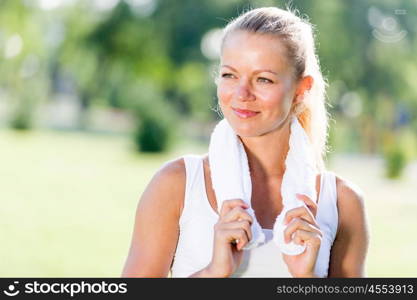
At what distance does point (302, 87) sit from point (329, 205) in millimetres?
342

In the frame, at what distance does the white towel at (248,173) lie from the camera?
1794 mm

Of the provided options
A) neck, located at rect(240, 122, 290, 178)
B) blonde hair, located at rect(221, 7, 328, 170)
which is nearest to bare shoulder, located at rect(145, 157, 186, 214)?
neck, located at rect(240, 122, 290, 178)

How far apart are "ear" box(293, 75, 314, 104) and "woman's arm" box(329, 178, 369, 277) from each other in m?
0.27

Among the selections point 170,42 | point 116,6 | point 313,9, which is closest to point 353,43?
point 313,9

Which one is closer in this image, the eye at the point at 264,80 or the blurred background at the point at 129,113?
the eye at the point at 264,80

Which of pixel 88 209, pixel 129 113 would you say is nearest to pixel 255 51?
pixel 88 209

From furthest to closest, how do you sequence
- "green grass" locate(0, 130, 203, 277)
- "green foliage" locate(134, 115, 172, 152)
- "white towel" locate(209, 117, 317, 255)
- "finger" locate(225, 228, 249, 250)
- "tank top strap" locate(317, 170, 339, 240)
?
"green foliage" locate(134, 115, 172, 152)
"green grass" locate(0, 130, 203, 277)
"tank top strap" locate(317, 170, 339, 240)
"white towel" locate(209, 117, 317, 255)
"finger" locate(225, 228, 249, 250)

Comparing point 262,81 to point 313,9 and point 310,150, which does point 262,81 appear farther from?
point 313,9

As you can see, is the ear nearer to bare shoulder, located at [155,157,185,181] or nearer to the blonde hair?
the blonde hair

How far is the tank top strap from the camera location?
195 cm

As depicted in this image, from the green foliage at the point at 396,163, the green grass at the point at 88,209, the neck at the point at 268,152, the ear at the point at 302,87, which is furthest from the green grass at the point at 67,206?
the green foliage at the point at 396,163

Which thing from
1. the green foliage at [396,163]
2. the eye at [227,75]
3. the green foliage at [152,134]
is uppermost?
the green foliage at [152,134]

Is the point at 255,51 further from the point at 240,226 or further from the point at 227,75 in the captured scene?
the point at 240,226

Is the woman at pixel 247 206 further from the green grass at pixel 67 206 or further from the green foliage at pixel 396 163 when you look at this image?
the green foliage at pixel 396 163
